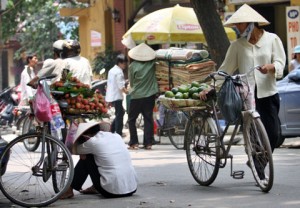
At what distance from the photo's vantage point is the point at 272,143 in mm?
8695

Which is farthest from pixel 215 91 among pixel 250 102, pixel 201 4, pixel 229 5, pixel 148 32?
pixel 229 5

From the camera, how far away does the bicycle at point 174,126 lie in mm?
14874

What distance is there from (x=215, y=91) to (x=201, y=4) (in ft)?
19.1

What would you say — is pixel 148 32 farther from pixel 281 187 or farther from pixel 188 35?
pixel 281 187

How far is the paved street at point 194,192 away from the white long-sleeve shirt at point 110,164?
0.14 metres

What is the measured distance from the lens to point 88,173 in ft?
27.9

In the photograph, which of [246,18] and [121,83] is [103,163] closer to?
[246,18]

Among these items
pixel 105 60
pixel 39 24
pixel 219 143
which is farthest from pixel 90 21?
pixel 219 143

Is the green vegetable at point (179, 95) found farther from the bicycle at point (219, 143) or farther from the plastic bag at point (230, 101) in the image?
the plastic bag at point (230, 101)

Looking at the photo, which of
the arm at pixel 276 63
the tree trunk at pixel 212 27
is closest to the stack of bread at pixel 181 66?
the tree trunk at pixel 212 27

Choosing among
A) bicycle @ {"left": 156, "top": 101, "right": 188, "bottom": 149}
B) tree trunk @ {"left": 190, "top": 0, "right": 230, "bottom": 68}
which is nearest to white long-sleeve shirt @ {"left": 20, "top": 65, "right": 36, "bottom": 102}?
bicycle @ {"left": 156, "top": 101, "right": 188, "bottom": 149}

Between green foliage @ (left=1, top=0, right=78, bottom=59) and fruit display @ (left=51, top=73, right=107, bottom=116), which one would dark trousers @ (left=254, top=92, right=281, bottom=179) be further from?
green foliage @ (left=1, top=0, right=78, bottom=59)

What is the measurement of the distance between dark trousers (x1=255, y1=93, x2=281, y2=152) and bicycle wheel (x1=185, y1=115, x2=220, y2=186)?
22.5 inches

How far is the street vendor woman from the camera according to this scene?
8.59m
